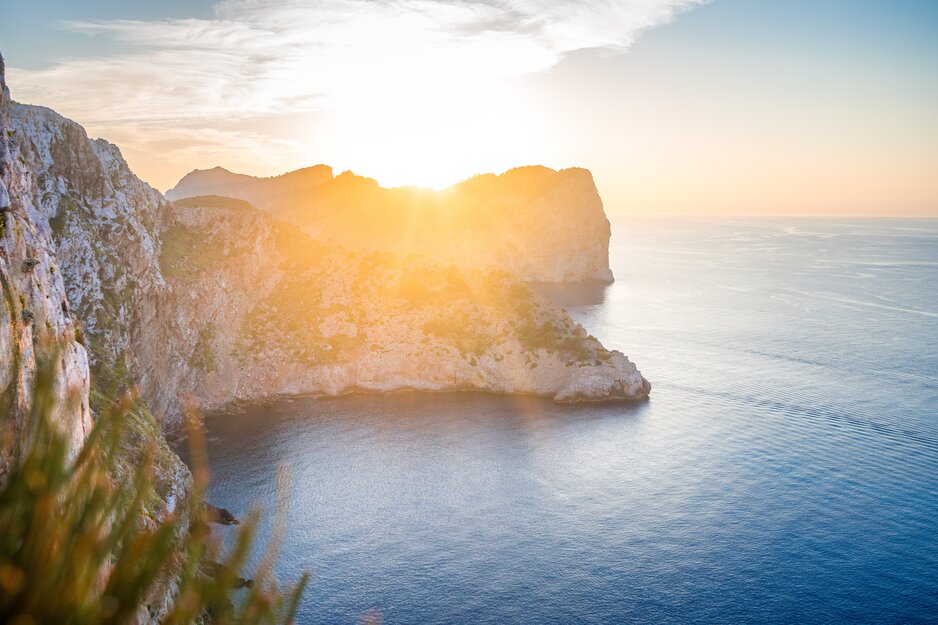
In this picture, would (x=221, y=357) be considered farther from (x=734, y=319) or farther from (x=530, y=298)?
(x=734, y=319)

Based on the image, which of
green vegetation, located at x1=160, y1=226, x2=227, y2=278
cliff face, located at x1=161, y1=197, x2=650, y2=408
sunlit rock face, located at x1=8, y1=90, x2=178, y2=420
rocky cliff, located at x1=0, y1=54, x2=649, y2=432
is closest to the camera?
sunlit rock face, located at x1=8, y1=90, x2=178, y2=420

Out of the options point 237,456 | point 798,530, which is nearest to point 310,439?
point 237,456

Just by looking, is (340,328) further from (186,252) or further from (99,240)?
(99,240)

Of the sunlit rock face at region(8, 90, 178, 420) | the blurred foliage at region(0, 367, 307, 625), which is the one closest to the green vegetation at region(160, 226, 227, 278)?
the sunlit rock face at region(8, 90, 178, 420)

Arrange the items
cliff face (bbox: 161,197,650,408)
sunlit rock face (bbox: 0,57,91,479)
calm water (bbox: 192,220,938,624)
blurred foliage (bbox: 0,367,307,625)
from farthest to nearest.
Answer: cliff face (bbox: 161,197,650,408) < calm water (bbox: 192,220,938,624) < sunlit rock face (bbox: 0,57,91,479) < blurred foliage (bbox: 0,367,307,625)

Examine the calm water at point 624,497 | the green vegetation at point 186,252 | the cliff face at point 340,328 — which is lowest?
the calm water at point 624,497

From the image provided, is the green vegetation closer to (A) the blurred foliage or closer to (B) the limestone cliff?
(B) the limestone cliff

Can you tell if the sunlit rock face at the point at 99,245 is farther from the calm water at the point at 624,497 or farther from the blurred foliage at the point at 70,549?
the blurred foliage at the point at 70,549

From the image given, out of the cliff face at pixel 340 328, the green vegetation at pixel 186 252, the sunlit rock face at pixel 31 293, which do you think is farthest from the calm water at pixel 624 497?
the sunlit rock face at pixel 31 293
